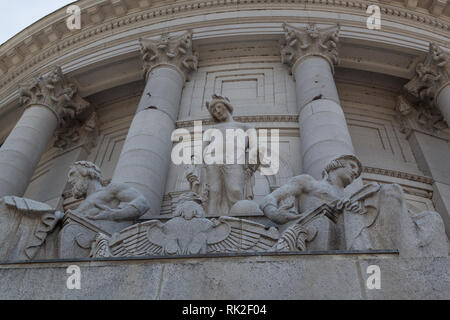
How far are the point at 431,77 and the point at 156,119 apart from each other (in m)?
10.4

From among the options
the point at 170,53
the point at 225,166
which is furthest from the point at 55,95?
the point at 225,166

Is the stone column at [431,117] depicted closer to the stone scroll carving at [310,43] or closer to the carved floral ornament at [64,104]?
the stone scroll carving at [310,43]

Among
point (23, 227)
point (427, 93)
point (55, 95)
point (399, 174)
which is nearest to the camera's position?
point (23, 227)

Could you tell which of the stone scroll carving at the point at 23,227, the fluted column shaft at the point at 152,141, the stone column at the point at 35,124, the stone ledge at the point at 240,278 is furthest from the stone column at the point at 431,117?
the stone column at the point at 35,124

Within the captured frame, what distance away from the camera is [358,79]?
17984mm

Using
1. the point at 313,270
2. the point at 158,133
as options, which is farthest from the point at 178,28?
the point at 313,270

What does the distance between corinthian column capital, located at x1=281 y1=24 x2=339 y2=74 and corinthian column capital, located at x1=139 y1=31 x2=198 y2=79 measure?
141 inches

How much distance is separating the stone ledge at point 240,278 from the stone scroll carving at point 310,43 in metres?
12.0

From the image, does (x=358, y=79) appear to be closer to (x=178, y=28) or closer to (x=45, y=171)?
(x=178, y=28)

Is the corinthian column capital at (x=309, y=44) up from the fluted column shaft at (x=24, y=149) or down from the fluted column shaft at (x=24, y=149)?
up

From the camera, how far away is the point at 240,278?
13.1 ft

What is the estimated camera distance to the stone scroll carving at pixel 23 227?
589 centimetres

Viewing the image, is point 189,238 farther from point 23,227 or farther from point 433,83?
point 433,83
